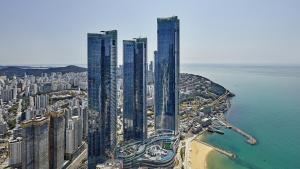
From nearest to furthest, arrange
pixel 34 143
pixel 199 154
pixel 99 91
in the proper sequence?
pixel 34 143
pixel 99 91
pixel 199 154

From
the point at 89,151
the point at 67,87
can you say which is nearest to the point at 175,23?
the point at 89,151

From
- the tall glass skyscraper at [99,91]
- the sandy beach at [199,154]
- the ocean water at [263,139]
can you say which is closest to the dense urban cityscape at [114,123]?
the tall glass skyscraper at [99,91]

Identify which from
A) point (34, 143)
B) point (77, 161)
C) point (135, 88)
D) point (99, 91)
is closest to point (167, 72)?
point (135, 88)

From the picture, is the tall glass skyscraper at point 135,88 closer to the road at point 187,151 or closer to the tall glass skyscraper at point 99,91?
the road at point 187,151

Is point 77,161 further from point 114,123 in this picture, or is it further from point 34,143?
point 34,143

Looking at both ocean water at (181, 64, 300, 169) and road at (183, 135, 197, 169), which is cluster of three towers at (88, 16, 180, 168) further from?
ocean water at (181, 64, 300, 169)

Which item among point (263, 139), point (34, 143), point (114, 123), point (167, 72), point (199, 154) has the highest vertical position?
point (167, 72)

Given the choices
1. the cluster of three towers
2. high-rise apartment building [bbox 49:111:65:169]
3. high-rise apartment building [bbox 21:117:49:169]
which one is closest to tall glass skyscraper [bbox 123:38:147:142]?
the cluster of three towers
